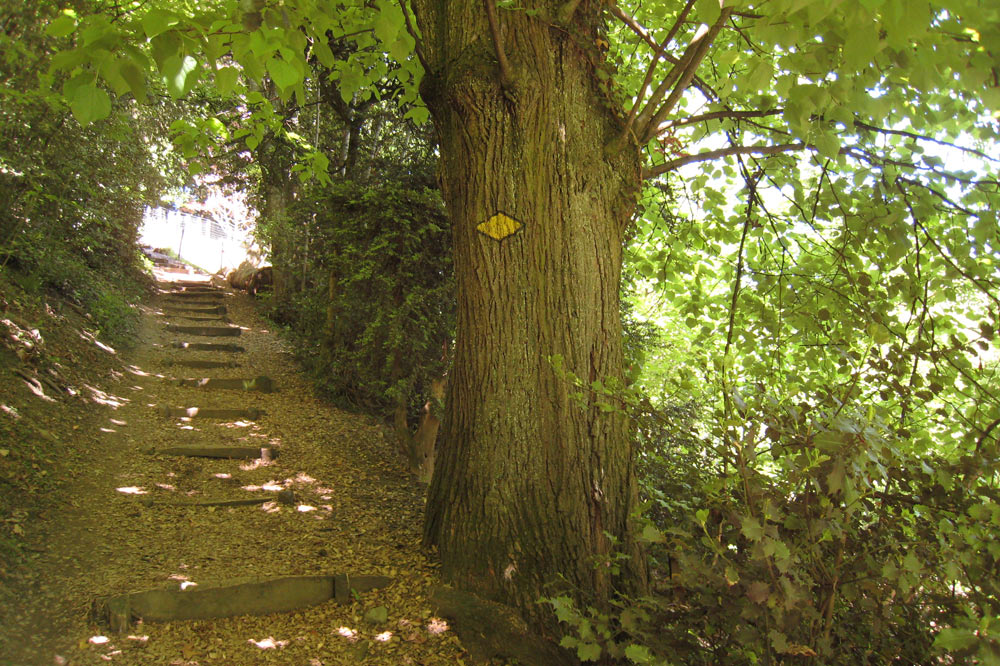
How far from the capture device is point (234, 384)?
716 centimetres

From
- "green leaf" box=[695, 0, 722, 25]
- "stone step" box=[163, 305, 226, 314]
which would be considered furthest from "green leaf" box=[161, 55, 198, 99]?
"stone step" box=[163, 305, 226, 314]

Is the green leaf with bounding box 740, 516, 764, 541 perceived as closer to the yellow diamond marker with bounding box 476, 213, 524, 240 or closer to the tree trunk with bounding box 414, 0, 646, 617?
the tree trunk with bounding box 414, 0, 646, 617

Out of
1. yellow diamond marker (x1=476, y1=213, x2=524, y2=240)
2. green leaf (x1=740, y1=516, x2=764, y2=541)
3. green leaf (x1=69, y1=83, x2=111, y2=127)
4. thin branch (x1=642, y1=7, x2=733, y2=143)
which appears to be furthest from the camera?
yellow diamond marker (x1=476, y1=213, x2=524, y2=240)

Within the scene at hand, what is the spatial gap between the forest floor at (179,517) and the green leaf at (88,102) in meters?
2.26

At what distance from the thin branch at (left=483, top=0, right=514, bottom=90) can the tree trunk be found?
1.3 inches

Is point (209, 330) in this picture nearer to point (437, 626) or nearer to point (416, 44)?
point (416, 44)

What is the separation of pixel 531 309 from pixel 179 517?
2815 mm

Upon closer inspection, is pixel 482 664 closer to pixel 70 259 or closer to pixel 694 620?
pixel 694 620

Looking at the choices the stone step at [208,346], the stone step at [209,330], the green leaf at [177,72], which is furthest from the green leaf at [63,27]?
the stone step at [209,330]

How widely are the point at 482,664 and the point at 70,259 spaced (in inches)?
307

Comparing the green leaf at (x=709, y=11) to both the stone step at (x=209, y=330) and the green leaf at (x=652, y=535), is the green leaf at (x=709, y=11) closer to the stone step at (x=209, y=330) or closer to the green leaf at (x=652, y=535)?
the green leaf at (x=652, y=535)

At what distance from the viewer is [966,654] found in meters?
1.72

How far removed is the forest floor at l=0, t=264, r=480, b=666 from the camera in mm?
2852

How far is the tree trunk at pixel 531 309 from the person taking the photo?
116 inches
